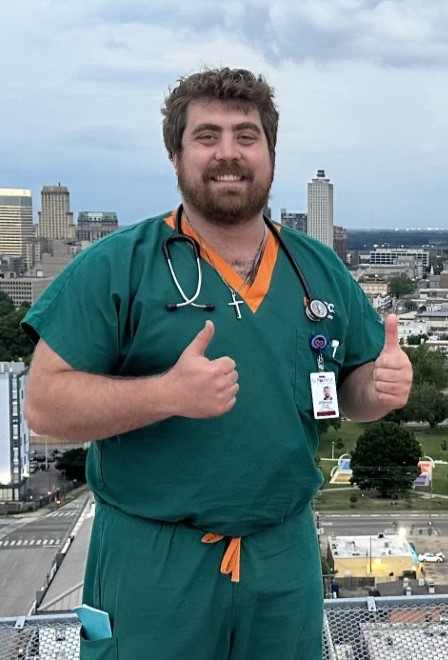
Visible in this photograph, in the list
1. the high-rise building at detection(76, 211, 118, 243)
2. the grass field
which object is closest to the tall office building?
the high-rise building at detection(76, 211, 118, 243)

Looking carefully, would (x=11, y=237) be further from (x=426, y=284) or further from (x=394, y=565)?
(x=394, y=565)

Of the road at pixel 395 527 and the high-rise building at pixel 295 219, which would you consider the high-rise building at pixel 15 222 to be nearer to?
the high-rise building at pixel 295 219

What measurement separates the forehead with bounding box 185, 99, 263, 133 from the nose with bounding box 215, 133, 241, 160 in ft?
0.05

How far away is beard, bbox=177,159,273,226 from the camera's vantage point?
1.06 m

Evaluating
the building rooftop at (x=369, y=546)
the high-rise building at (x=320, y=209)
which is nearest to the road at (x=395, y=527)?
the building rooftop at (x=369, y=546)

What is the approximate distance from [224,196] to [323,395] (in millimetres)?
288

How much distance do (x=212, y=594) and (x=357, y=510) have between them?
32.6 feet

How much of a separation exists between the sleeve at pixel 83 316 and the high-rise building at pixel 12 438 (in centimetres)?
1084

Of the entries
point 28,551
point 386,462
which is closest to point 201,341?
point 28,551

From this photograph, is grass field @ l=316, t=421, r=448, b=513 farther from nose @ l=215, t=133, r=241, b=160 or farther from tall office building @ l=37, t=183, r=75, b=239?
tall office building @ l=37, t=183, r=75, b=239

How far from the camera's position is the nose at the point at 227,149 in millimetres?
1044

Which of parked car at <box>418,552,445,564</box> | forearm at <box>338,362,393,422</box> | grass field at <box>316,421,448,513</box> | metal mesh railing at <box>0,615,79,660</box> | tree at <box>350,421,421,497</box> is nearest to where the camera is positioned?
forearm at <box>338,362,393,422</box>

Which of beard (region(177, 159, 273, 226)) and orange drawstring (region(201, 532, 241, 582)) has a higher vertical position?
beard (region(177, 159, 273, 226))

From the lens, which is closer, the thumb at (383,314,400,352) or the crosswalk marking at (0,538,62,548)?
the thumb at (383,314,400,352)
